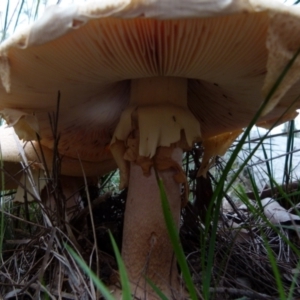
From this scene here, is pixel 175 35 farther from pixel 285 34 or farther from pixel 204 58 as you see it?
pixel 285 34

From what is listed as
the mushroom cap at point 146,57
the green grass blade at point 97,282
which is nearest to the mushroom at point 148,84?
the mushroom cap at point 146,57

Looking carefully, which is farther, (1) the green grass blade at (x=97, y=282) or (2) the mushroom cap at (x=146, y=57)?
(2) the mushroom cap at (x=146, y=57)

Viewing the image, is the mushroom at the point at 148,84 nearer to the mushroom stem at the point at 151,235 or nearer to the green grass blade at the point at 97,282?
the mushroom stem at the point at 151,235

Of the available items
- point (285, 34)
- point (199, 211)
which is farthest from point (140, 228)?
point (285, 34)

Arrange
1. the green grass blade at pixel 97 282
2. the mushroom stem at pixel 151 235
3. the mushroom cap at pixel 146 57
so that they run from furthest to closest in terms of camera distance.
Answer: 1. the mushroom stem at pixel 151 235
2. the mushroom cap at pixel 146 57
3. the green grass blade at pixel 97 282

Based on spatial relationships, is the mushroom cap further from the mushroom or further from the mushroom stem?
the mushroom stem

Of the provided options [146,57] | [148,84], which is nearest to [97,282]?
[146,57]

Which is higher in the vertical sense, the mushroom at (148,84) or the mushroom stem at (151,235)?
the mushroom at (148,84)
